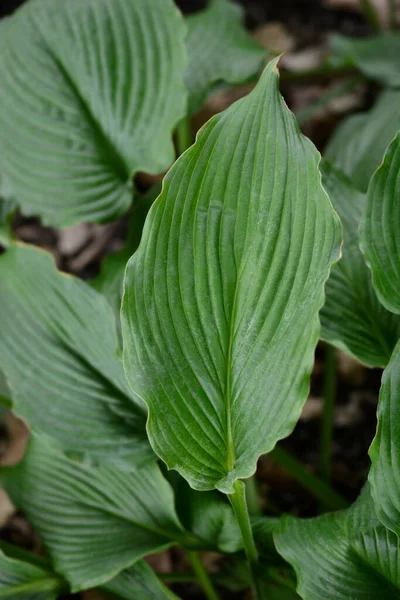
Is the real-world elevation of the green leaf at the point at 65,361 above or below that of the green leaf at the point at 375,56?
above

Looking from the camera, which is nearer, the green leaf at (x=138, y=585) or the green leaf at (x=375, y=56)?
the green leaf at (x=138, y=585)

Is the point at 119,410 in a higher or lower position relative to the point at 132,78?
lower

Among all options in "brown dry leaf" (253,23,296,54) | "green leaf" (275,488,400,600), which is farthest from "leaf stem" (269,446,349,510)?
"brown dry leaf" (253,23,296,54)

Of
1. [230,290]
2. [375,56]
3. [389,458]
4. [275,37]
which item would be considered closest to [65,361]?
[230,290]

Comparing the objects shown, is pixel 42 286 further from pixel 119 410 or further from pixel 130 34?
pixel 130 34

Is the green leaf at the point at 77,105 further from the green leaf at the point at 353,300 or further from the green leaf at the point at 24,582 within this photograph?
the green leaf at the point at 24,582

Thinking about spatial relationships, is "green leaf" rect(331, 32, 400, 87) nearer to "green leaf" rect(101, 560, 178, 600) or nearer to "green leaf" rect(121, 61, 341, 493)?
"green leaf" rect(121, 61, 341, 493)

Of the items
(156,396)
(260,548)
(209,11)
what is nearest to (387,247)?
(156,396)

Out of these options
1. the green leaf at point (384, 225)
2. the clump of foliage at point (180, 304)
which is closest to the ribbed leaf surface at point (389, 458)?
the clump of foliage at point (180, 304)
